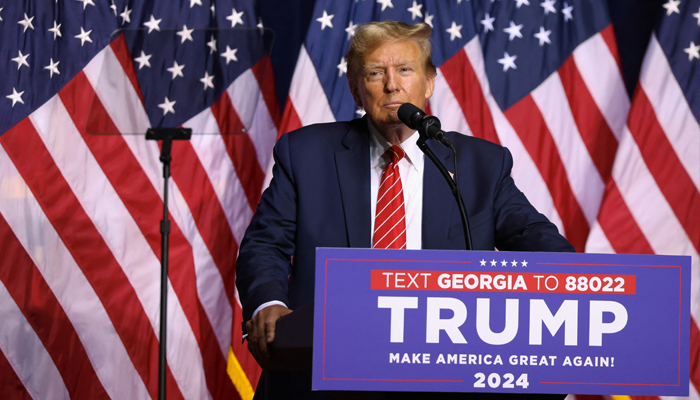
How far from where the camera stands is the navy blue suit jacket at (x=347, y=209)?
4.99ft

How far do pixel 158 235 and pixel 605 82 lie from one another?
2317 millimetres

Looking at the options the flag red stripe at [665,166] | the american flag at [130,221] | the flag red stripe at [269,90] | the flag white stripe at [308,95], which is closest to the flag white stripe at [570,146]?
the flag red stripe at [665,166]

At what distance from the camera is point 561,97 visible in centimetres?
307

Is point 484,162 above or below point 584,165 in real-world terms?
below

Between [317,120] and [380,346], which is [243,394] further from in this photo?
[380,346]

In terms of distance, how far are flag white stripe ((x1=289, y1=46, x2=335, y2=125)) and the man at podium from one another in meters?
1.29

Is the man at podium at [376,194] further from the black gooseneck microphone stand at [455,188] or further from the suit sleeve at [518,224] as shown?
the black gooseneck microphone stand at [455,188]

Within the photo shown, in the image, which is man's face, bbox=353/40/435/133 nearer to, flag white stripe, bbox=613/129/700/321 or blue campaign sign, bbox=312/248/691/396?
blue campaign sign, bbox=312/248/691/396

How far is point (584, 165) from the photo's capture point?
119 inches

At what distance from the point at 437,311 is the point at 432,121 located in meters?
0.45

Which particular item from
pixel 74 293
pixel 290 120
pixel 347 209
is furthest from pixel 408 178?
pixel 74 293

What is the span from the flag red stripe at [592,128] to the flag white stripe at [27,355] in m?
2.83

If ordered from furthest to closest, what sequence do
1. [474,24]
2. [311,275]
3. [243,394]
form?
[474,24] → [243,394] → [311,275]

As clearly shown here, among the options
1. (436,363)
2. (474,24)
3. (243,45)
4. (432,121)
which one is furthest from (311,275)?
(474,24)
